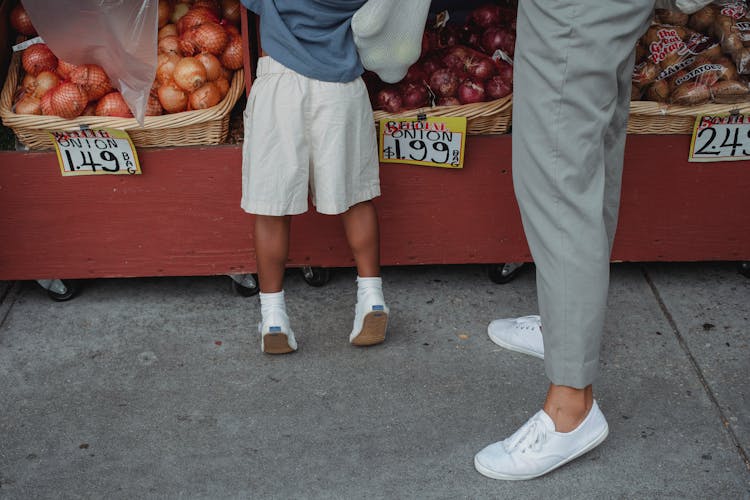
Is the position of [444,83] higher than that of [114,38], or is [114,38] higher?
[114,38]

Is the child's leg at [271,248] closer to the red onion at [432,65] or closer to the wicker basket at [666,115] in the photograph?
the red onion at [432,65]

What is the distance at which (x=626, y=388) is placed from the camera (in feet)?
8.02

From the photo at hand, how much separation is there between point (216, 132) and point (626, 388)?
1604mm

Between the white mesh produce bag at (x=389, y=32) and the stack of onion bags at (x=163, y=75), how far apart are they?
0.63m

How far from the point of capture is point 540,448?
207cm

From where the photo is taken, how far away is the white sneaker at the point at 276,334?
2.51 m

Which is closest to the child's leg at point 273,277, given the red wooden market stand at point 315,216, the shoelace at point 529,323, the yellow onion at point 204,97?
the red wooden market stand at point 315,216

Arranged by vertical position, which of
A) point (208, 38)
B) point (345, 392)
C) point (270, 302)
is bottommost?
point (345, 392)

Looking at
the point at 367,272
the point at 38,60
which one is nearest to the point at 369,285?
the point at 367,272

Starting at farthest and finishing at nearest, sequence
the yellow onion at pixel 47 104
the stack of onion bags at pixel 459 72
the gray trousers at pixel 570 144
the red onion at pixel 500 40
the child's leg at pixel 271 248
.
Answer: the red onion at pixel 500 40, the stack of onion bags at pixel 459 72, the yellow onion at pixel 47 104, the child's leg at pixel 271 248, the gray trousers at pixel 570 144

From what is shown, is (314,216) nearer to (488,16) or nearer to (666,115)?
(488,16)

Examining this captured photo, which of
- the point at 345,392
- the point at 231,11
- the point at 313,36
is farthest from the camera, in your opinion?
the point at 231,11

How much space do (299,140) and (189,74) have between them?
56cm

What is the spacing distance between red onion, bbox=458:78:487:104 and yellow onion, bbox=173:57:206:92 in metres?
0.89
